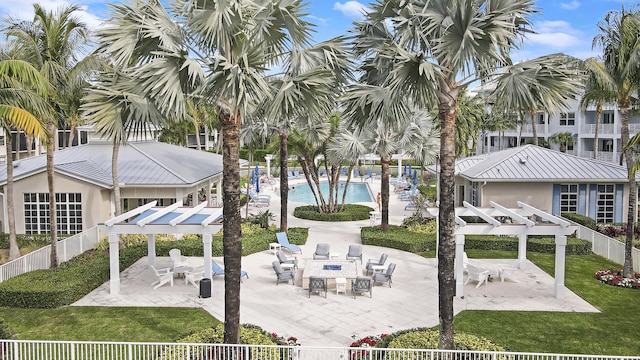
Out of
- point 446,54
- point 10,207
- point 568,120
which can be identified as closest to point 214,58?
point 446,54

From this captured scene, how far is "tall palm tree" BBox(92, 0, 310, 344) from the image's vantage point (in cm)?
1006

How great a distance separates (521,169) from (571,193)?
2737 mm

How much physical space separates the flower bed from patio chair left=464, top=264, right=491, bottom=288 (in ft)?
12.9

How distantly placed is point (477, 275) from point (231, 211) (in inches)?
397

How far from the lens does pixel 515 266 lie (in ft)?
60.6

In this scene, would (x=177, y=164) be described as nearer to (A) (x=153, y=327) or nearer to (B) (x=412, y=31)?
(A) (x=153, y=327)

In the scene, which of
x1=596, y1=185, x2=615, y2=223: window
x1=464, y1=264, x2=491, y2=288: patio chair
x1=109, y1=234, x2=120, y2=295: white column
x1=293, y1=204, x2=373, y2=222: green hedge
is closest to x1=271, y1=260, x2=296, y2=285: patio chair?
x1=109, y1=234, x2=120, y2=295: white column

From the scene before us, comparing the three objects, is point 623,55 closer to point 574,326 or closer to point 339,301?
point 574,326

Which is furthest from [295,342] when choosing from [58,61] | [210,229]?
[58,61]

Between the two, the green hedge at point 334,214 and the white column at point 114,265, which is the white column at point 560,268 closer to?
the white column at point 114,265

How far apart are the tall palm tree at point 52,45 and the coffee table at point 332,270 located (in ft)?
28.0

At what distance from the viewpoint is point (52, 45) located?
1847cm

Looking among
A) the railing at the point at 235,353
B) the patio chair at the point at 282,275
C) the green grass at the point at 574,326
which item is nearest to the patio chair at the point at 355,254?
the patio chair at the point at 282,275

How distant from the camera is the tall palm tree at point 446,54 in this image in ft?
33.0
